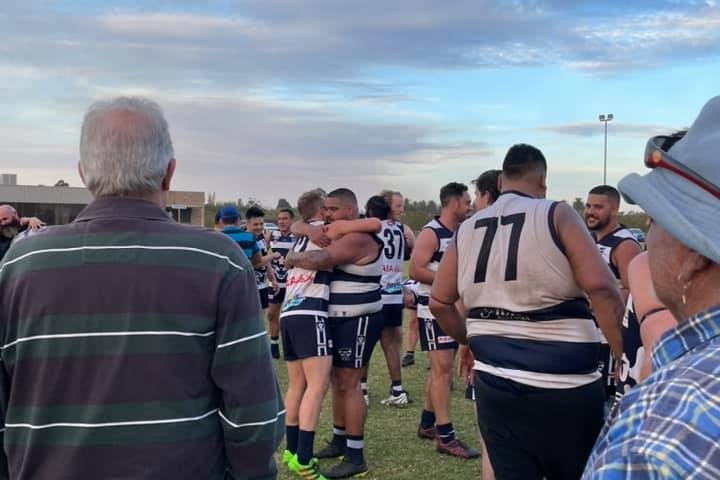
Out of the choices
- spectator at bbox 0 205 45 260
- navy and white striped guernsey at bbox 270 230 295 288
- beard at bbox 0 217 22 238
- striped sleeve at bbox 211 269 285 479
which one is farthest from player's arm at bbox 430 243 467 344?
navy and white striped guernsey at bbox 270 230 295 288

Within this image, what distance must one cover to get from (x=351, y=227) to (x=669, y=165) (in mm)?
4541

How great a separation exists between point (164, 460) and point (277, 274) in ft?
32.0

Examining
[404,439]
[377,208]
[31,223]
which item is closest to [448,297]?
[404,439]

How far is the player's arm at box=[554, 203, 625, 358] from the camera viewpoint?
11.6 feet

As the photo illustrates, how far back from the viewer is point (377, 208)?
799cm

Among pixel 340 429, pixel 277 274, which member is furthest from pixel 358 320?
pixel 277 274

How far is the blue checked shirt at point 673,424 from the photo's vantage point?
3.34 ft

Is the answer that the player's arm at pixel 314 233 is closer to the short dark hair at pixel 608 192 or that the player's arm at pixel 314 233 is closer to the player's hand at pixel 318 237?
the player's hand at pixel 318 237

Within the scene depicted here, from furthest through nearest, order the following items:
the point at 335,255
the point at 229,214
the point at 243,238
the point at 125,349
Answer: the point at 229,214 → the point at 243,238 → the point at 335,255 → the point at 125,349

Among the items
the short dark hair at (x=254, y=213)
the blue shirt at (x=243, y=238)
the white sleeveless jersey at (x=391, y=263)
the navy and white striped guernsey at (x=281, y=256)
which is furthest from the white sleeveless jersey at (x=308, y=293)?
the short dark hair at (x=254, y=213)

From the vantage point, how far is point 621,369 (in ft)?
11.4

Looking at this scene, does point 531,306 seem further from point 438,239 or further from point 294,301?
point 438,239

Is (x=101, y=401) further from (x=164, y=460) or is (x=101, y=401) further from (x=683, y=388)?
(x=683, y=388)

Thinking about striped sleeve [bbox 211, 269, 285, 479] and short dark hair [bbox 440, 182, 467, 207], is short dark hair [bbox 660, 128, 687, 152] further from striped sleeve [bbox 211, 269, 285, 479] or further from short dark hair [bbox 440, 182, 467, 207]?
short dark hair [bbox 440, 182, 467, 207]
